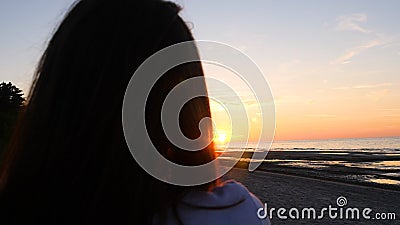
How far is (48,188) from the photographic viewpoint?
47.1 inches

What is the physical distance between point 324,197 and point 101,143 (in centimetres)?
1573

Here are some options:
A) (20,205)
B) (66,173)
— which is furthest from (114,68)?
Answer: (20,205)

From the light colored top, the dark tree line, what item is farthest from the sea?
the dark tree line

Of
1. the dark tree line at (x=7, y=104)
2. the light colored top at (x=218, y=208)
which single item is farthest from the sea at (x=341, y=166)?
the dark tree line at (x=7, y=104)

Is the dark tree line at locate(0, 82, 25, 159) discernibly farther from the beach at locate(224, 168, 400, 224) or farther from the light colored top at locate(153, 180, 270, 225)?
the light colored top at locate(153, 180, 270, 225)

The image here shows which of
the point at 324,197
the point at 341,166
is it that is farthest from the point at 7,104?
the point at 341,166

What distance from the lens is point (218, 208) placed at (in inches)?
47.3

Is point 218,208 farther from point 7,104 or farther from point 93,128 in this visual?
point 7,104

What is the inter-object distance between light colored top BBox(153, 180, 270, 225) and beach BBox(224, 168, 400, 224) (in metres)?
10.3

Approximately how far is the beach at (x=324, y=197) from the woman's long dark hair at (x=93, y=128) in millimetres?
10342

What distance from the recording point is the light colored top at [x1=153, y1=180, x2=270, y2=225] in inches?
46.9

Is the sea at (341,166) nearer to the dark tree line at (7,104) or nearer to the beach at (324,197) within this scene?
the beach at (324,197)

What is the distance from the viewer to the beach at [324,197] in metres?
12.0

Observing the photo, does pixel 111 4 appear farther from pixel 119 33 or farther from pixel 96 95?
pixel 96 95
